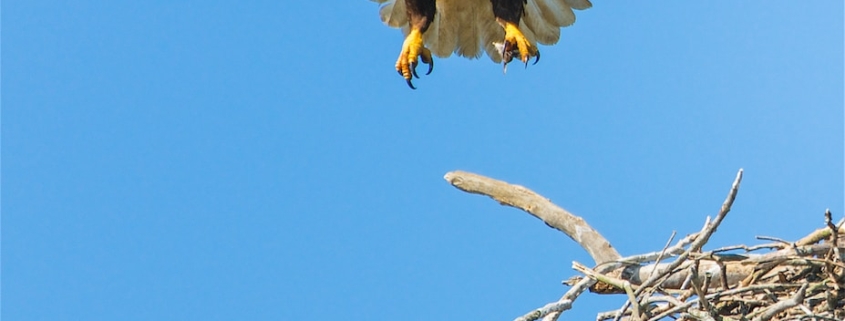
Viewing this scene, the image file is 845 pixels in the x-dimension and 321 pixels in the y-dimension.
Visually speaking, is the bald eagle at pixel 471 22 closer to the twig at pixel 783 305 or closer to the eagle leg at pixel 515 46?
the eagle leg at pixel 515 46

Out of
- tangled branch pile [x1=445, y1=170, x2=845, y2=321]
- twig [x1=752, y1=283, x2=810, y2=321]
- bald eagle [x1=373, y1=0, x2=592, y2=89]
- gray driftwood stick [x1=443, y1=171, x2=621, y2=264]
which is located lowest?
twig [x1=752, y1=283, x2=810, y2=321]

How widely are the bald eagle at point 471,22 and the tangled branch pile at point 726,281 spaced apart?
432cm

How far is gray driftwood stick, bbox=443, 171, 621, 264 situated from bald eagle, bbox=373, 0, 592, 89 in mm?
3132

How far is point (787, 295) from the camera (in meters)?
6.01

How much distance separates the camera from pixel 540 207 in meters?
7.21

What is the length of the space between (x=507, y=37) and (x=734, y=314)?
4463 mm

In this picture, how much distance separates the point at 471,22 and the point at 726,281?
528 cm

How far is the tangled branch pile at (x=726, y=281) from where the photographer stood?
223 inches

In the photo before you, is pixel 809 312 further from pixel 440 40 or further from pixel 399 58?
pixel 440 40

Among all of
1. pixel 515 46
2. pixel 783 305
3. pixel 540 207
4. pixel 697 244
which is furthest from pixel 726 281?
pixel 515 46

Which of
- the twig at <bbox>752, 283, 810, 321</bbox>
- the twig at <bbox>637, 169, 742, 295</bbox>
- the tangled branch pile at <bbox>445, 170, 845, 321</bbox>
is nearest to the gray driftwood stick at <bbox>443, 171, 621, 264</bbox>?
the tangled branch pile at <bbox>445, 170, 845, 321</bbox>

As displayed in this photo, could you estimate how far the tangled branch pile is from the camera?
5668 millimetres

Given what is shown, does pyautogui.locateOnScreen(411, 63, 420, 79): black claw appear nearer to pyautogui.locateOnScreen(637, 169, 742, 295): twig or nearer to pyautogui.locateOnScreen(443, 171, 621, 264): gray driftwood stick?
pyautogui.locateOnScreen(443, 171, 621, 264): gray driftwood stick

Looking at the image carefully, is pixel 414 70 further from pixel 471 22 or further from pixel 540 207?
pixel 540 207
